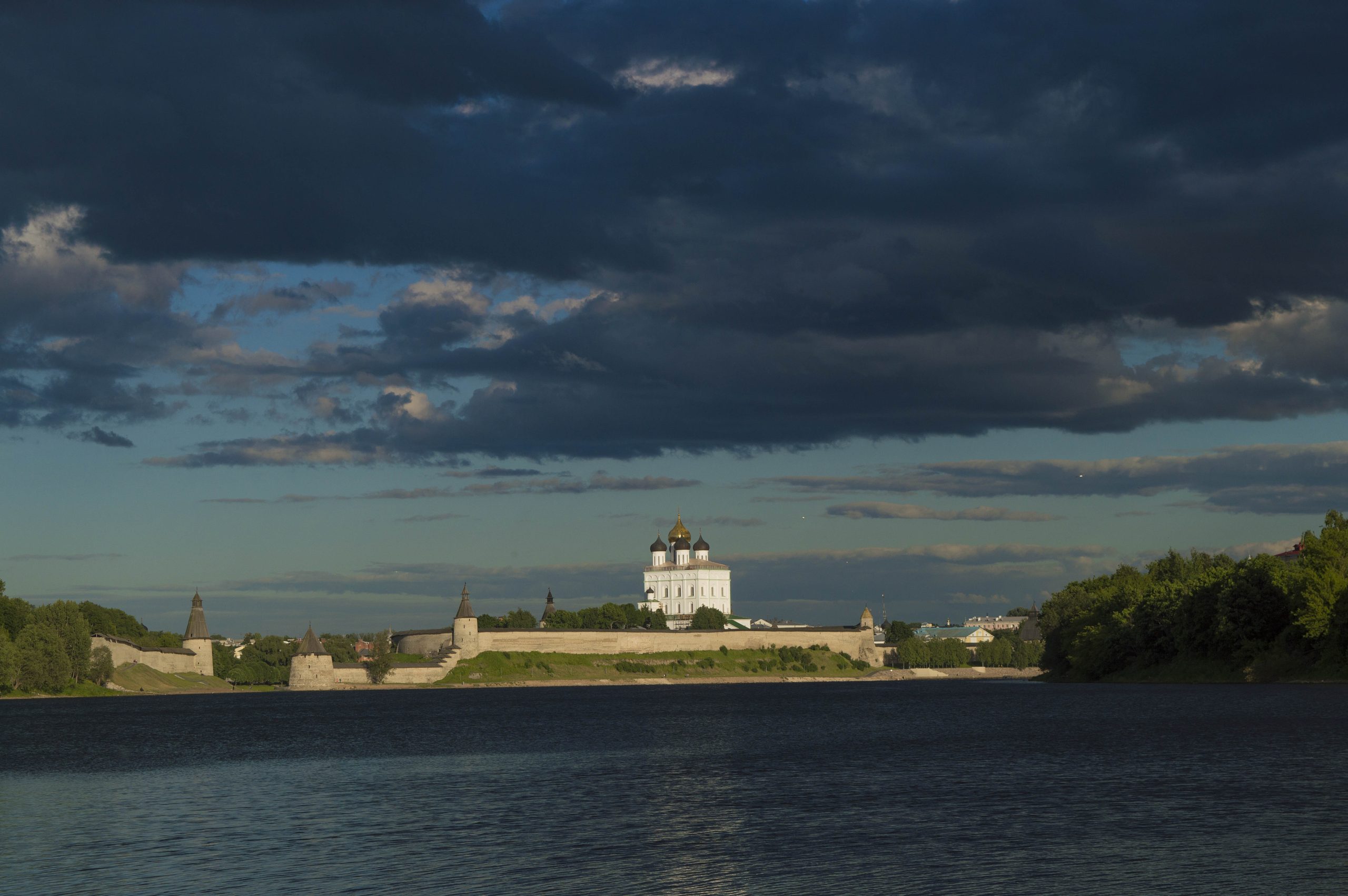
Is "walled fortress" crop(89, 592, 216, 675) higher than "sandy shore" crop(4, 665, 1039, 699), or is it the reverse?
"walled fortress" crop(89, 592, 216, 675)

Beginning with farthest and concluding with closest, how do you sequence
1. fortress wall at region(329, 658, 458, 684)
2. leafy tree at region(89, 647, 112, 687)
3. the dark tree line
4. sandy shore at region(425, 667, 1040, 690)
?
sandy shore at region(425, 667, 1040, 690), fortress wall at region(329, 658, 458, 684), leafy tree at region(89, 647, 112, 687), the dark tree line

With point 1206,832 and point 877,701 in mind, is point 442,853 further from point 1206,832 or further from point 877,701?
point 877,701

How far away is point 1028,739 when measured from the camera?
52312 mm

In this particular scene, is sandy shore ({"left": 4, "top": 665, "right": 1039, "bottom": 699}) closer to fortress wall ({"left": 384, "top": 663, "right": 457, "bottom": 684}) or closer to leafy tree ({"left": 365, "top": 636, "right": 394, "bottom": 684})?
fortress wall ({"left": 384, "top": 663, "right": 457, "bottom": 684})

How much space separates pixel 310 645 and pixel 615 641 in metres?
44.3

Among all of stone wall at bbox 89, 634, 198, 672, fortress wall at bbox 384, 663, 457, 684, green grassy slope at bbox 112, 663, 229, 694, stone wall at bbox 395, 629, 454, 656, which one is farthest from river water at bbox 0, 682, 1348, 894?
stone wall at bbox 395, 629, 454, 656

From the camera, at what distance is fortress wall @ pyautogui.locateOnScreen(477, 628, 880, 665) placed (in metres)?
176

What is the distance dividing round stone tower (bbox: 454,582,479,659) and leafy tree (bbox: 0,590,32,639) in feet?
179

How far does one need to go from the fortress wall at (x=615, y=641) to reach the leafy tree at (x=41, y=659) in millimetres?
58920

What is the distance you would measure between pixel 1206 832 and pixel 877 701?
79085 mm

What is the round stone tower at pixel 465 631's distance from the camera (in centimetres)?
17162

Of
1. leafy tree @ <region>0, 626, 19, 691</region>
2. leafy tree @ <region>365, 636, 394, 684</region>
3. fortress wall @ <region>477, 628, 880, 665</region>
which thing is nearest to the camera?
leafy tree @ <region>0, 626, 19, 691</region>

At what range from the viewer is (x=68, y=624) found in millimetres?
126625

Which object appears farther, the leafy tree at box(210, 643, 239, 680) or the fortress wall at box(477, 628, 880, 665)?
the leafy tree at box(210, 643, 239, 680)
